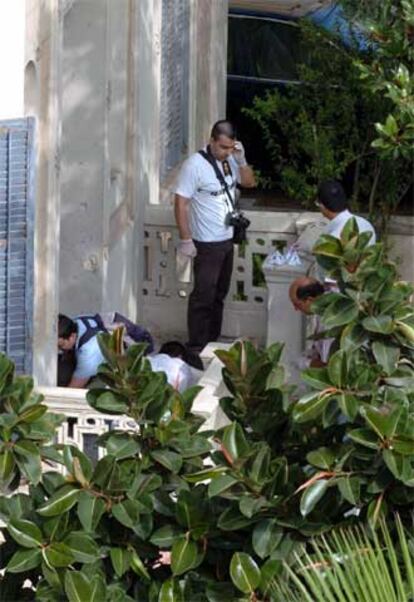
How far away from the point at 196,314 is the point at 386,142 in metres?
1.92

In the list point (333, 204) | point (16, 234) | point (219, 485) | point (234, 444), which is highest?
point (333, 204)

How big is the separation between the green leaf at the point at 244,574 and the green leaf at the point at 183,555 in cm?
15

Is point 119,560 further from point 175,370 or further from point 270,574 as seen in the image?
point 175,370

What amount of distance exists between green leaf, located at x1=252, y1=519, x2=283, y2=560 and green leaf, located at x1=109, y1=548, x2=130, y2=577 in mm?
394

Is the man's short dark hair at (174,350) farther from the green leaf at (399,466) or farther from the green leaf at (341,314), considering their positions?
the green leaf at (399,466)

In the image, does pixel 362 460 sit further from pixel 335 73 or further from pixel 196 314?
pixel 335 73

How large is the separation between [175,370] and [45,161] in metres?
1.43

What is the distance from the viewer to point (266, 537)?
16.4 feet

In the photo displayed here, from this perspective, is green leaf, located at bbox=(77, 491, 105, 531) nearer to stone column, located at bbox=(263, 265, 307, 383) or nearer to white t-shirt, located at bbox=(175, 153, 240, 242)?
stone column, located at bbox=(263, 265, 307, 383)

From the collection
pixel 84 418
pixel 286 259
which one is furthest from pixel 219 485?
pixel 286 259

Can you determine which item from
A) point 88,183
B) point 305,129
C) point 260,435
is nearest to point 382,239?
point 305,129

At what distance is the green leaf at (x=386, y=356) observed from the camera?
5191mm

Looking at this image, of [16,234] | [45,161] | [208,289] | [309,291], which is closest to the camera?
[16,234]

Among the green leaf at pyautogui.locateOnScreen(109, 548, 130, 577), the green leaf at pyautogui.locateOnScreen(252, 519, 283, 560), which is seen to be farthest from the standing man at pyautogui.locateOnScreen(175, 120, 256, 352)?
the green leaf at pyautogui.locateOnScreen(252, 519, 283, 560)
